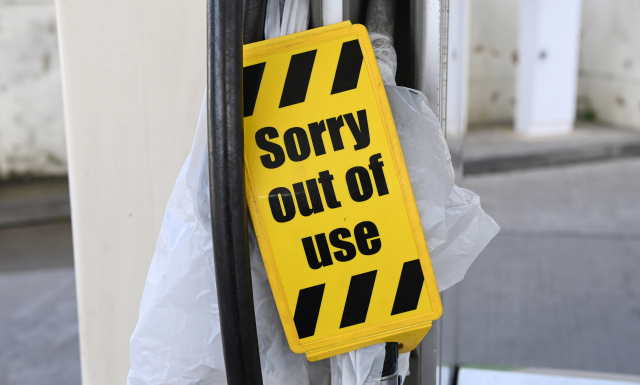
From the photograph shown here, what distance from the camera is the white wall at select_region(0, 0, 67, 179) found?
4535 millimetres

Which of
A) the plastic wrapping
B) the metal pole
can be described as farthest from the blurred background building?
the metal pole

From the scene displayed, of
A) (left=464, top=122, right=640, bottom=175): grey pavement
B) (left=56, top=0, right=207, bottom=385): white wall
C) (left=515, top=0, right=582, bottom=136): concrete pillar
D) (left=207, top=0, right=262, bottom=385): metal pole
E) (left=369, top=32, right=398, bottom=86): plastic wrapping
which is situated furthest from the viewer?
(left=515, top=0, right=582, bottom=136): concrete pillar

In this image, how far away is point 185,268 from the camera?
0.65 m

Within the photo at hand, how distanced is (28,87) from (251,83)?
4707 mm

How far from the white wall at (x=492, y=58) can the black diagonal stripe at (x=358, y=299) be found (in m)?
5.95

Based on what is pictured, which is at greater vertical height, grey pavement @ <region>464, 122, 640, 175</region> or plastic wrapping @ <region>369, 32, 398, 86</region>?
plastic wrapping @ <region>369, 32, 398, 86</region>

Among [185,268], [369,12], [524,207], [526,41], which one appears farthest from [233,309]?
[526,41]

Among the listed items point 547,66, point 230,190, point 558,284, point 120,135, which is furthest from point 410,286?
point 547,66

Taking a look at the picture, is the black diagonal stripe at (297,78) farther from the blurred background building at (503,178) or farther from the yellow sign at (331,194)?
the blurred background building at (503,178)

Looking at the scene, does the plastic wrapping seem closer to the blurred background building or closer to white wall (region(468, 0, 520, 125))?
the blurred background building

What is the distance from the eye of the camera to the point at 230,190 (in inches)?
21.0

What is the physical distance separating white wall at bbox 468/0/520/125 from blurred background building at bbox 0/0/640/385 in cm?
2

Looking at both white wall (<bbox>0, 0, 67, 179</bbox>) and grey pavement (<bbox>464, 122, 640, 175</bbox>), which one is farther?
grey pavement (<bbox>464, 122, 640, 175</bbox>)

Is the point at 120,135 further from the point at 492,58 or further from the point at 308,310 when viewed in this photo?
the point at 492,58
